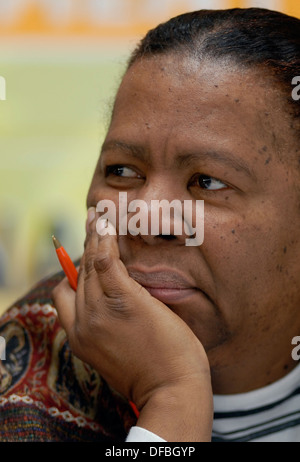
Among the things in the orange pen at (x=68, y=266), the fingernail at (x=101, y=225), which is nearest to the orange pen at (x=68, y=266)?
the orange pen at (x=68, y=266)

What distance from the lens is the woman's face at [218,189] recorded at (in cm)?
135

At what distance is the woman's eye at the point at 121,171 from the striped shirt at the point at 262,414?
21.8 inches

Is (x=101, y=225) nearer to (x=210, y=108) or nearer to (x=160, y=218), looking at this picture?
(x=160, y=218)

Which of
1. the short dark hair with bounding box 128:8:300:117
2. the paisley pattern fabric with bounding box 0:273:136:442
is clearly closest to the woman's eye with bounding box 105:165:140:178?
the short dark hair with bounding box 128:8:300:117

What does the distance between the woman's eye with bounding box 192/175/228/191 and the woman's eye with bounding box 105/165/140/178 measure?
157 millimetres

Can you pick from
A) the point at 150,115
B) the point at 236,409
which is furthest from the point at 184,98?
the point at 236,409

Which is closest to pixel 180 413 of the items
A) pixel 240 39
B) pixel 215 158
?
pixel 215 158

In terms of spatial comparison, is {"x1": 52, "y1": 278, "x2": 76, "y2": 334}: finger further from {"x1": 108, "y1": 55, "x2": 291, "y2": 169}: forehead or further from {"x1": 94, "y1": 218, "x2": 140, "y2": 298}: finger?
{"x1": 108, "y1": 55, "x2": 291, "y2": 169}: forehead

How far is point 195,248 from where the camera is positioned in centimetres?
135

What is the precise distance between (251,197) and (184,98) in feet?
0.81

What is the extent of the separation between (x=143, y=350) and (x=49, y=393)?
0.37m

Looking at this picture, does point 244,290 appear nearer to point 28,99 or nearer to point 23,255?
point 23,255

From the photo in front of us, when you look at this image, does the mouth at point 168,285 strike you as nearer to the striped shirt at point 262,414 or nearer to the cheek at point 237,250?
the cheek at point 237,250

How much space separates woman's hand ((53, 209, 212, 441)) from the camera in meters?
1.24
